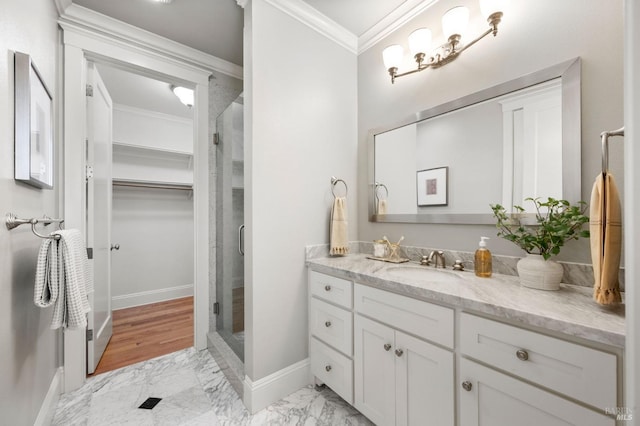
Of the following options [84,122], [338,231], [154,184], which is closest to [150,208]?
[154,184]

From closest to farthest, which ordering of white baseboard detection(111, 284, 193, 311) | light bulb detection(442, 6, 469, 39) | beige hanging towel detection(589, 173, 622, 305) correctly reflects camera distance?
beige hanging towel detection(589, 173, 622, 305) → light bulb detection(442, 6, 469, 39) → white baseboard detection(111, 284, 193, 311)

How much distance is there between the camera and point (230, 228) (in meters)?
2.21

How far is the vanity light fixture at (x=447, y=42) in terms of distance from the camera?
1237mm

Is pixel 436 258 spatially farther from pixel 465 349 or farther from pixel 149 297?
pixel 149 297

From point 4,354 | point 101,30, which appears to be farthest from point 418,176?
point 101,30

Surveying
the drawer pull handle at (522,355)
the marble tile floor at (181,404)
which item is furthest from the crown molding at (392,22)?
the marble tile floor at (181,404)

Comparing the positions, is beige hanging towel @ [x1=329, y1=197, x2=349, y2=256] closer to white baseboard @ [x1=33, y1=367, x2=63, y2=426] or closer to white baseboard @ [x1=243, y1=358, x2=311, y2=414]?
white baseboard @ [x1=243, y1=358, x2=311, y2=414]

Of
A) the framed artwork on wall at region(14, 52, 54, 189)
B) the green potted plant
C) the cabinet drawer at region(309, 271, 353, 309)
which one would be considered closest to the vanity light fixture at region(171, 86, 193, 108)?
the framed artwork on wall at region(14, 52, 54, 189)

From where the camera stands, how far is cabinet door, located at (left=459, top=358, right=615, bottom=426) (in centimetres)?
71

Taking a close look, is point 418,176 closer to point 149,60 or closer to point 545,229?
point 545,229

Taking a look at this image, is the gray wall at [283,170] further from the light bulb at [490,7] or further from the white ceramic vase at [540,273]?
the white ceramic vase at [540,273]

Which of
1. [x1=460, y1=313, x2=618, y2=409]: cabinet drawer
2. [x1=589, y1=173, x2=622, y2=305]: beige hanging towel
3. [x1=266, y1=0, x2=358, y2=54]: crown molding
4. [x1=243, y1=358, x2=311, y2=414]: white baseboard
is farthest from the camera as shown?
[x1=266, y1=0, x2=358, y2=54]: crown molding

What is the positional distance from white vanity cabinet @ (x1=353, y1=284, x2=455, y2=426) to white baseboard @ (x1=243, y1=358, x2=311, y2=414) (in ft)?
1.47

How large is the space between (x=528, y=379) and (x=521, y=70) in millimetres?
1353
